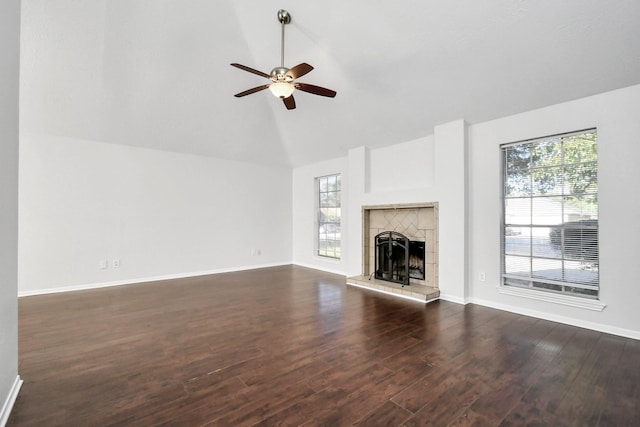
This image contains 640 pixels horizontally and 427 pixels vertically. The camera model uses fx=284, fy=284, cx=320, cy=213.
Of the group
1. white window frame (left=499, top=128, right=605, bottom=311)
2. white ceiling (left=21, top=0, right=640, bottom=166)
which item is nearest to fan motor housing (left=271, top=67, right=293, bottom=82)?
white ceiling (left=21, top=0, right=640, bottom=166)

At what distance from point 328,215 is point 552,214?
13.7ft

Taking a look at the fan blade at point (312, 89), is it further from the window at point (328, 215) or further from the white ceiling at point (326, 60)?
the window at point (328, 215)

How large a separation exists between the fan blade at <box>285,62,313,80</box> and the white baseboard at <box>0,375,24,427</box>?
3173mm

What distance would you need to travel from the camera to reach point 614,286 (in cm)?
301

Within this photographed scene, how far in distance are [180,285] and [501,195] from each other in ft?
17.4

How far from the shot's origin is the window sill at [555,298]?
3.11 m

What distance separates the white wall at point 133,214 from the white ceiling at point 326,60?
1.57 feet

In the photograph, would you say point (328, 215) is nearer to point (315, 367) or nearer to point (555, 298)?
point (555, 298)

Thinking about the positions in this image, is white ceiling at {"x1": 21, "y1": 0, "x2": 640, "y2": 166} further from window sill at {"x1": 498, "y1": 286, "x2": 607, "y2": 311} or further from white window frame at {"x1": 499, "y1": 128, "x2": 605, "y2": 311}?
window sill at {"x1": 498, "y1": 286, "x2": 607, "y2": 311}

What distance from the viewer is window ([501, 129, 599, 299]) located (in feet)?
10.6

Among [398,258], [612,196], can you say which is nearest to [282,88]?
[398,258]

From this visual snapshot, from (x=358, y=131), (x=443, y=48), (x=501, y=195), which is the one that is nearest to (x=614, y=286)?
(x=501, y=195)

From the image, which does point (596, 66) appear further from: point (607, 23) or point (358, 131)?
point (358, 131)

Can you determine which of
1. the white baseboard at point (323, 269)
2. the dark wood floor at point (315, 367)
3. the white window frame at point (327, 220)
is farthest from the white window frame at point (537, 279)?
the white window frame at point (327, 220)
